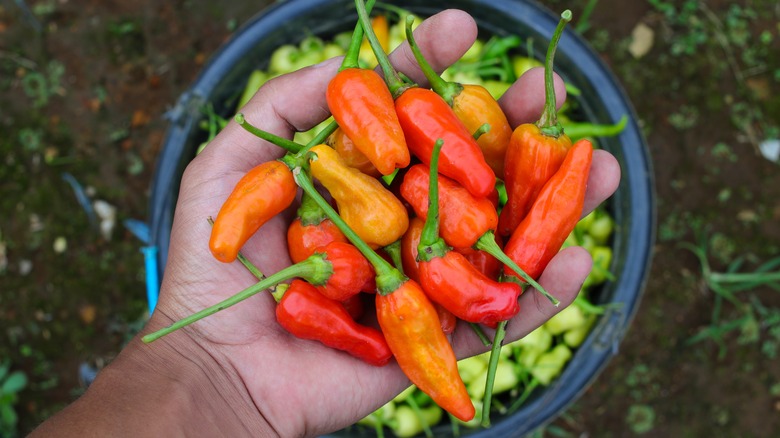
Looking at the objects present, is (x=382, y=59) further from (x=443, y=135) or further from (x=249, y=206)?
(x=249, y=206)

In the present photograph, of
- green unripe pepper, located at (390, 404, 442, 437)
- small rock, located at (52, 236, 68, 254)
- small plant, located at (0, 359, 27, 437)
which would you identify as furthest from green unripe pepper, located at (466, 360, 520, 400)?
small plant, located at (0, 359, 27, 437)

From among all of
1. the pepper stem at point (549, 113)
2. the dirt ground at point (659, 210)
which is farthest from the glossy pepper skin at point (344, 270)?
the dirt ground at point (659, 210)

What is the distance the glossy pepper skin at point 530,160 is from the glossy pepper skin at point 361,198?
0.38 m

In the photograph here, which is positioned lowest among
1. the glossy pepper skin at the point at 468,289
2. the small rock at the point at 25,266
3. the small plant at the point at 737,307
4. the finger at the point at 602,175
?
the small plant at the point at 737,307

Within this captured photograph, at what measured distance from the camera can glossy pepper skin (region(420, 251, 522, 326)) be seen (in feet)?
6.18

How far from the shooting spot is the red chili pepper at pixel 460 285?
188 cm

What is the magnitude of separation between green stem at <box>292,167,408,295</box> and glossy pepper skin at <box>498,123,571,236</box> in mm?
462

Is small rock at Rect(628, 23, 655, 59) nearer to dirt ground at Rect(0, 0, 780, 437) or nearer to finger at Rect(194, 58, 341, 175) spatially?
dirt ground at Rect(0, 0, 780, 437)

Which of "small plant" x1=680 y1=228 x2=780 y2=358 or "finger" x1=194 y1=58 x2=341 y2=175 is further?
"small plant" x1=680 y1=228 x2=780 y2=358

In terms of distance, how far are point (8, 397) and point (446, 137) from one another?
3140 mm

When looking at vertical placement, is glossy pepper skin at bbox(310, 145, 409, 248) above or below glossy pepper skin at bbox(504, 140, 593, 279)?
above

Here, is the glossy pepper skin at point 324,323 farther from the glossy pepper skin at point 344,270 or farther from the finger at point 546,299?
the finger at point 546,299

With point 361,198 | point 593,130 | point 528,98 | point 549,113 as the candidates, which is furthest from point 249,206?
point 593,130

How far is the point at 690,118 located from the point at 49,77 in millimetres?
3565
